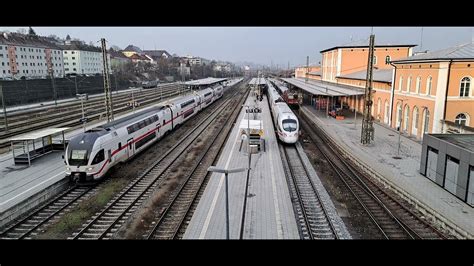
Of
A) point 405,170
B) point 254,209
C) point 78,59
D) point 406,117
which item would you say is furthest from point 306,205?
point 78,59

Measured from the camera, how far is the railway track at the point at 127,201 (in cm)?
1157

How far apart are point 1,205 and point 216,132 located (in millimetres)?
18368

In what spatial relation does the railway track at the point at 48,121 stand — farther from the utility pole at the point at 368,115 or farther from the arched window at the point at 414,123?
the arched window at the point at 414,123

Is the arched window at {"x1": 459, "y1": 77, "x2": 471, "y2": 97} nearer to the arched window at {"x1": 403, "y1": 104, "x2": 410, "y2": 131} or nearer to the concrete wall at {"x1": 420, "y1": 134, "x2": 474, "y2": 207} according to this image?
the arched window at {"x1": 403, "y1": 104, "x2": 410, "y2": 131}

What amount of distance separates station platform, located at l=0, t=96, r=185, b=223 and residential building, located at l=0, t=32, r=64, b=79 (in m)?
44.8

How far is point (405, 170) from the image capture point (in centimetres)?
1775

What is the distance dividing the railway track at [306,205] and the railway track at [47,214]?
900cm

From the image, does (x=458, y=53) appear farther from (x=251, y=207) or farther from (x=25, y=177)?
(x=25, y=177)

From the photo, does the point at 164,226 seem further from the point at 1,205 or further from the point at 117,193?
the point at 1,205

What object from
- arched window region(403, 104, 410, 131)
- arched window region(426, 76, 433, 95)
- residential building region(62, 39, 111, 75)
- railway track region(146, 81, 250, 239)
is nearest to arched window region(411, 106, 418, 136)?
arched window region(403, 104, 410, 131)

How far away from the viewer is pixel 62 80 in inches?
2338

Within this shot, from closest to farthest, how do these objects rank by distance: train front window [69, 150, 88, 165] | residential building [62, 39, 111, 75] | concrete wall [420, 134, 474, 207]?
1. concrete wall [420, 134, 474, 207]
2. train front window [69, 150, 88, 165]
3. residential building [62, 39, 111, 75]

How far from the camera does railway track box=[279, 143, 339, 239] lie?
11.4m
